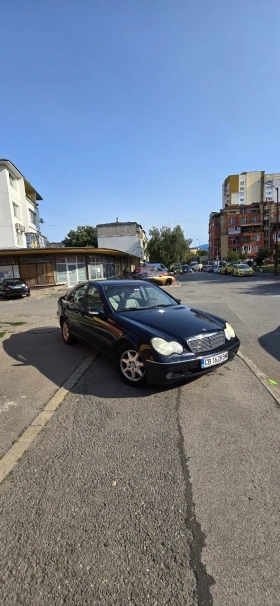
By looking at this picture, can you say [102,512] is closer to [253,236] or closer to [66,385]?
[66,385]

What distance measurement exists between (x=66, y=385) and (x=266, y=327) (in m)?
6.00

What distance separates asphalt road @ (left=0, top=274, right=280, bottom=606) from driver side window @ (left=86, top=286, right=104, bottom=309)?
1935 mm

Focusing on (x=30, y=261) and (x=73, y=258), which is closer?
(x=30, y=261)

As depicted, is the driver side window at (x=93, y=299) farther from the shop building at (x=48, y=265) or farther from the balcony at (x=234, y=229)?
the balcony at (x=234, y=229)

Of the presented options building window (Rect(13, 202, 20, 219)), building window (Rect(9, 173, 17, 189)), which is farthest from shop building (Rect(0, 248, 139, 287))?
building window (Rect(9, 173, 17, 189))

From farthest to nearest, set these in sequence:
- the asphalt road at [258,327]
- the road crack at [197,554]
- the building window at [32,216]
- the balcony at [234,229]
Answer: the balcony at [234,229] < the building window at [32,216] < the asphalt road at [258,327] < the road crack at [197,554]

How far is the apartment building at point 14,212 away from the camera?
29.6 meters

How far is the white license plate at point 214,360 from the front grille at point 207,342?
0.12 m

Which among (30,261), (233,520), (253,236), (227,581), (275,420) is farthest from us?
(253,236)

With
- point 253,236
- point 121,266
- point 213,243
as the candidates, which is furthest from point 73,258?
point 213,243

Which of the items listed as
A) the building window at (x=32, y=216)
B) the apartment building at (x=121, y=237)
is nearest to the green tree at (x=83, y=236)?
the apartment building at (x=121, y=237)

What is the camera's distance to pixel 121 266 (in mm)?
44938

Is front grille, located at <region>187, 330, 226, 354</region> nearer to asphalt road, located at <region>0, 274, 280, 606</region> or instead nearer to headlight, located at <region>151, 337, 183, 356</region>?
headlight, located at <region>151, 337, 183, 356</region>

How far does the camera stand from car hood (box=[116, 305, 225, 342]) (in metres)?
4.04
